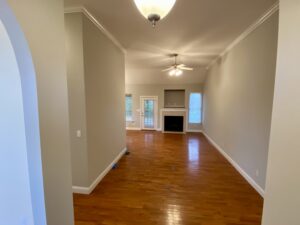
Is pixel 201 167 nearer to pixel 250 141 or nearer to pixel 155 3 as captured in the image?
pixel 250 141

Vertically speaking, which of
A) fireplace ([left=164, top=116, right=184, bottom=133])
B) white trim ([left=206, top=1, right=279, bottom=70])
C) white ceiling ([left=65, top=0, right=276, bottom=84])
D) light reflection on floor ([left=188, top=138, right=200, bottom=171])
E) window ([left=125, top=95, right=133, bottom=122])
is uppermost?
white ceiling ([left=65, top=0, right=276, bottom=84])

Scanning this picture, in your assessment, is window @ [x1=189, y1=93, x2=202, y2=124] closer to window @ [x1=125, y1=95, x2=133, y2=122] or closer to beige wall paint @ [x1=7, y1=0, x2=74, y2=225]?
window @ [x1=125, y1=95, x2=133, y2=122]

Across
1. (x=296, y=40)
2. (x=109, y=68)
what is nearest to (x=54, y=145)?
(x=296, y=40)

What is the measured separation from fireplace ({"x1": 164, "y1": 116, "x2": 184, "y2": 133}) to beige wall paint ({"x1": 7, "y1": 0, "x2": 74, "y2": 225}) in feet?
23.8

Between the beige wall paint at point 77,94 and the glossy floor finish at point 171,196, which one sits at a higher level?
the beige wall paint at point 77,94

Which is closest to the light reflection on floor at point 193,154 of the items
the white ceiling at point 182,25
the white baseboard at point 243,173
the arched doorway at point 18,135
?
the white baseboard at point 243,173

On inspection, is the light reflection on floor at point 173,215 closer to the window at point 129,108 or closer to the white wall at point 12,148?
the white wall at point 12,148

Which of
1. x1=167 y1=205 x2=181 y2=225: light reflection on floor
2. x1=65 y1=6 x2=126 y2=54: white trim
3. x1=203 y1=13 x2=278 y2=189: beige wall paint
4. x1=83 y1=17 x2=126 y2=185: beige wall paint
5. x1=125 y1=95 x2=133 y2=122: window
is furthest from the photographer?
x1=125 y1=95 x2=133 y2=122: window

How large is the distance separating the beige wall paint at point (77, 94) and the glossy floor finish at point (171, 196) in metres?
0.48

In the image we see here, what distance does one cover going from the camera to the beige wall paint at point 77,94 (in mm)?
2561

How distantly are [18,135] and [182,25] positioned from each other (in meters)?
3.00

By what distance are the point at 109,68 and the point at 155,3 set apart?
2631mm

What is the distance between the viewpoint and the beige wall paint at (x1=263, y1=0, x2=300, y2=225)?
1093mm

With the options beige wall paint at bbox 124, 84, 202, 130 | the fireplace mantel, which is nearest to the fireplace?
the fireplace mantel
